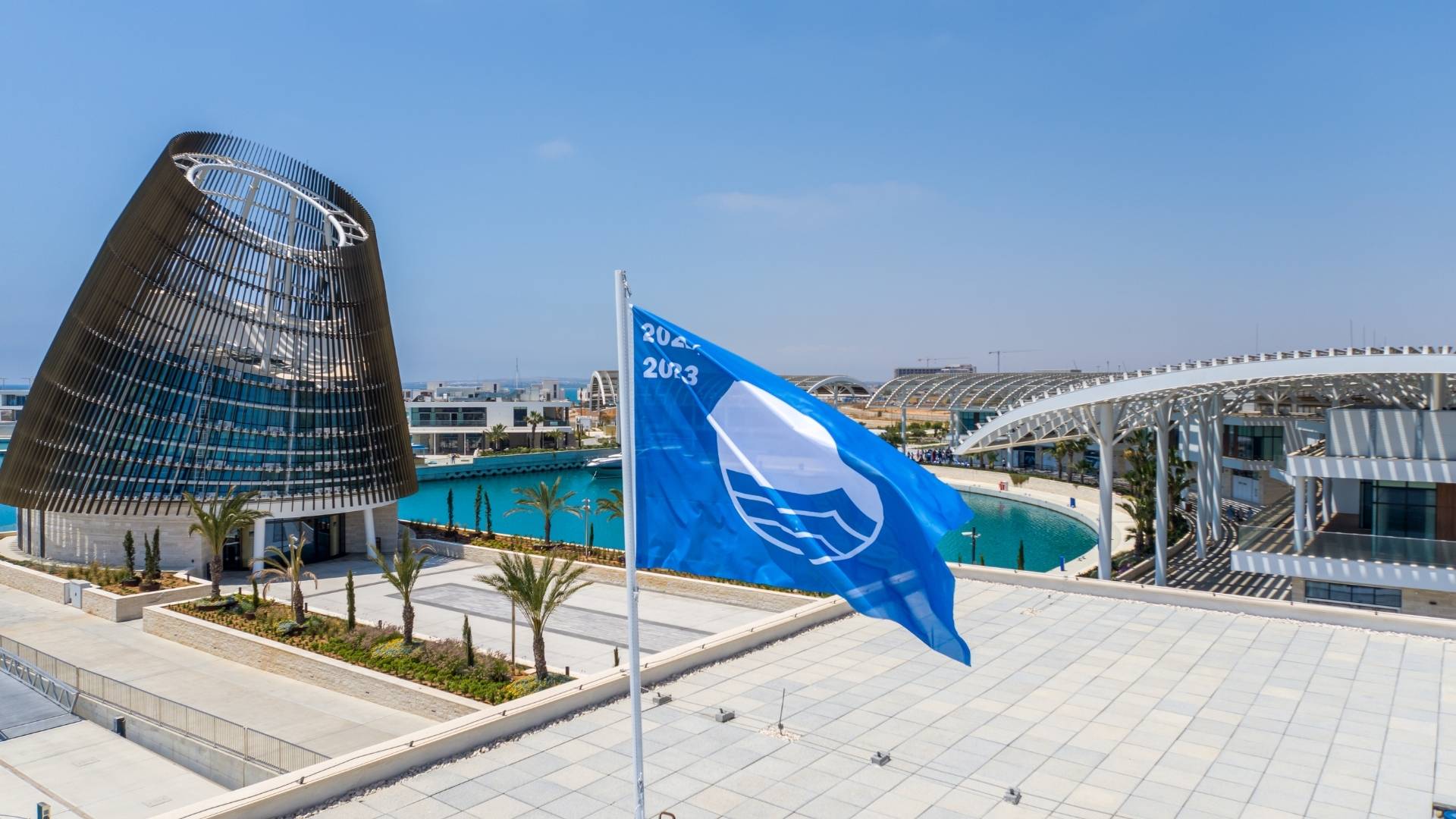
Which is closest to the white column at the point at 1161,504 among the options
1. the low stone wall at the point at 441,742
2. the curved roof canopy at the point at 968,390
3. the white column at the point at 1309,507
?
the white column at the point at 1309,507

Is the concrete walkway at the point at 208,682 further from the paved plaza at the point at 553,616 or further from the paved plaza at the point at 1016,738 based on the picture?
the paved plaza at the point at 1016,738

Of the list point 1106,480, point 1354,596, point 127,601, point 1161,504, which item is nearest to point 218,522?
point 127,601

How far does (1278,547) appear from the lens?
24.1 meters

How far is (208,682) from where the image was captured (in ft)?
71.1

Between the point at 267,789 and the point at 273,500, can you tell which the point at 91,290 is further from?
the point at 267,789

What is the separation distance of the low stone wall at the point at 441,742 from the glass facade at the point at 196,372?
23327 mm

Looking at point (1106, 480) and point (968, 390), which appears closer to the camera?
point (1106, 480)

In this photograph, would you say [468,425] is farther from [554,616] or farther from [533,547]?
[554,616]

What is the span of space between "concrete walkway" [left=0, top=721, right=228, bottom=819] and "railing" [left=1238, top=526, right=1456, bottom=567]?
2484 centimetres

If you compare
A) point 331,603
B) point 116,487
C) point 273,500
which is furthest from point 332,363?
point 331,603

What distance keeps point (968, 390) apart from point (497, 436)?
46.0 metres

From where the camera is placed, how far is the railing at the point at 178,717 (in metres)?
13.9

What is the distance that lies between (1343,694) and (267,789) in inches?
609

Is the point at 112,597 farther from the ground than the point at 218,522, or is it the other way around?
the point at 218,522
